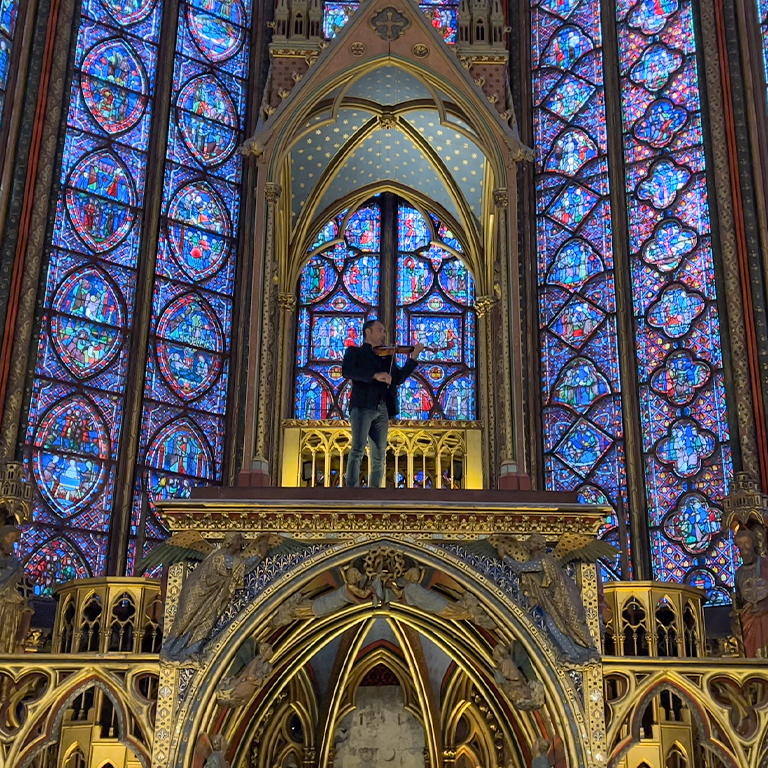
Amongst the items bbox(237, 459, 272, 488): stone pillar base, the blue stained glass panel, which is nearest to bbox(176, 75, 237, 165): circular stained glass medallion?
the blue stained glass panel

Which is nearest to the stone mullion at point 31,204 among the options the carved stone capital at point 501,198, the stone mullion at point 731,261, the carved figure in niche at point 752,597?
the carved stone capital at point 501,198

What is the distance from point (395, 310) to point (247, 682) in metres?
6.86

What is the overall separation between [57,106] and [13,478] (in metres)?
5.58

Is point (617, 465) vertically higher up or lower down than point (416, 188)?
lower down

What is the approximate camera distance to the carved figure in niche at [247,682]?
8.18m

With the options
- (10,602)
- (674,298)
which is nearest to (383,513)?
(10,602)

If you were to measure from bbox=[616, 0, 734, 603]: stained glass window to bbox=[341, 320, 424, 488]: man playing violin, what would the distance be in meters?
4.33

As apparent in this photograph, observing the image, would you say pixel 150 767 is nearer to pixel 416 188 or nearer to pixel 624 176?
pixel 416 188

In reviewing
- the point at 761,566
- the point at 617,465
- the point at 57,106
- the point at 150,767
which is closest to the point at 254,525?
the point at 150,767

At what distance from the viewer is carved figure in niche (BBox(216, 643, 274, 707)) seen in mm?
8180

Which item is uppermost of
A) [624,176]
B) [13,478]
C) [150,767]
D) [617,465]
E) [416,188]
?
[624,176]

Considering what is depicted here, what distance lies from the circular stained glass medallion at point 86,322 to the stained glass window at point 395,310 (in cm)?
205

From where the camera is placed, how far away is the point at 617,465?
43.4 ft

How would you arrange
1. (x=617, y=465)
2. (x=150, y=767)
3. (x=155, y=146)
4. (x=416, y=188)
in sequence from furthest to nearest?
(x=155, y=146)
(x=617, y=465)
(x=416, y=188)
(x=150, y=767)
